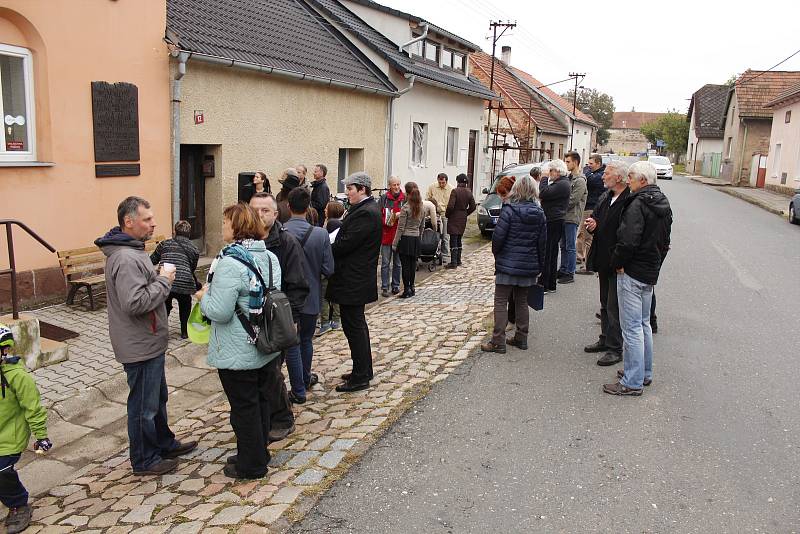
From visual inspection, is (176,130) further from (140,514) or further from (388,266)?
(140,514)

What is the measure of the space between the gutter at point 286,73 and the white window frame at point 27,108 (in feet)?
7.66

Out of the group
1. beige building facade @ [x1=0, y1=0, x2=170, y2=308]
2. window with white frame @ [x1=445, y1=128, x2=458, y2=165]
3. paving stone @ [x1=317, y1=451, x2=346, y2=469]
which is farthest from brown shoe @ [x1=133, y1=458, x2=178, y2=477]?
window with white frame @ [x1=445, y1=128, x2=458, y2=165]

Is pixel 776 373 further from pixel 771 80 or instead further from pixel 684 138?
pixel 684 138

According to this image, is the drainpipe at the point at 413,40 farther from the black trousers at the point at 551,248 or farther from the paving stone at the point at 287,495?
the paving stone at the point at 287,495

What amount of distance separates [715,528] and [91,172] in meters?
8.22

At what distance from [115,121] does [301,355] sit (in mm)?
5227

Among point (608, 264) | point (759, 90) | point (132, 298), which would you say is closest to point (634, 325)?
point (608, 264)

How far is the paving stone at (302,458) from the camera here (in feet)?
14.7

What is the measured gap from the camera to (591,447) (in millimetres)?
4711

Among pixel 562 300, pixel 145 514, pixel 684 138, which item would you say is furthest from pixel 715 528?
pixel 684 138

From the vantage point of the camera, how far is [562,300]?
9.09m

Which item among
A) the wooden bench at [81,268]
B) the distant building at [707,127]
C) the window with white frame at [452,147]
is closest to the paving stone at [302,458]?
the wooden bench at [81,268]

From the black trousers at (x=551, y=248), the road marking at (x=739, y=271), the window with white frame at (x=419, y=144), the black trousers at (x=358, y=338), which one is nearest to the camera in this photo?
the black trousers at (x=358, y=338)

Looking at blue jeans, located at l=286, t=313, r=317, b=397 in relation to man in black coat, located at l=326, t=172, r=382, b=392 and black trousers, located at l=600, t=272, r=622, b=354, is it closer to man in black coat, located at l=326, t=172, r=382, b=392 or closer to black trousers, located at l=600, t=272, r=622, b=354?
man in black coat, located at l=326, t=172, r=382, b=392
